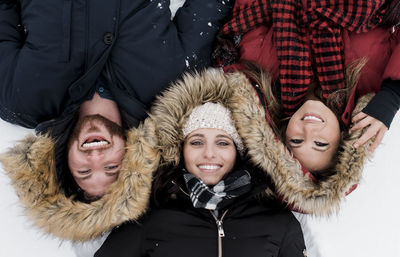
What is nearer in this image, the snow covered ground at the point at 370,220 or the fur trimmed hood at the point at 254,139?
the fur trimmed hood at the point at 254,139

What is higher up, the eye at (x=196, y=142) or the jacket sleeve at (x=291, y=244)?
the eye at (x=196, y=142)

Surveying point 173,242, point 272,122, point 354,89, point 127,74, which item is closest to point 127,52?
point 127,74

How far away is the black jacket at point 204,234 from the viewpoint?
57.1 inches

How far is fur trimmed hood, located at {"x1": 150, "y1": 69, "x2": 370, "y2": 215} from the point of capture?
142cm

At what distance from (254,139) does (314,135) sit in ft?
0.77

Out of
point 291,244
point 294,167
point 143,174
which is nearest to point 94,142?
point 143,174

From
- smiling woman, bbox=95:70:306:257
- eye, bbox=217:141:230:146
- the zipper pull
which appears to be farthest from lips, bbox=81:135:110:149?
the zipper pull

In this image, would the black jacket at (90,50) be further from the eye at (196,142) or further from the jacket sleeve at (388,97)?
the jacket sleeve at (388,97)

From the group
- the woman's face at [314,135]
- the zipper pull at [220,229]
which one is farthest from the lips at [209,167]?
the woman's face at [314,135]

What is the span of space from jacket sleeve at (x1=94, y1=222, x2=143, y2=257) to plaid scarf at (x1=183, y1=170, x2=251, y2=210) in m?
0.27

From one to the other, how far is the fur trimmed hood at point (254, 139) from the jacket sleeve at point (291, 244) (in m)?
0.12

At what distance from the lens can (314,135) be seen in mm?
1423

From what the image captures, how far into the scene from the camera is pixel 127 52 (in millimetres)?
1542

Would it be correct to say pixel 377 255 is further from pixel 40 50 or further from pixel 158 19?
pixel 40 50
